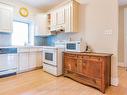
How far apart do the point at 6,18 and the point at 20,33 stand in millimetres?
997

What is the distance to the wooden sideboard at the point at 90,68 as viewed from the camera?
2.20m

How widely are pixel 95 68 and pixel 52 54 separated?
1476 mm

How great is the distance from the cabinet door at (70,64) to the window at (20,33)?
2198 millimetres

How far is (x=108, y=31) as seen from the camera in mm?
2666

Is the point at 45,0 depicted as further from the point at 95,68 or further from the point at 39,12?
the point at 95,68

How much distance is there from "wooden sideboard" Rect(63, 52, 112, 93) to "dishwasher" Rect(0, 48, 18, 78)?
1.62 meters

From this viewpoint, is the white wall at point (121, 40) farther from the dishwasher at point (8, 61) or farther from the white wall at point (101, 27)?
the dishwasher at point (8, 61)

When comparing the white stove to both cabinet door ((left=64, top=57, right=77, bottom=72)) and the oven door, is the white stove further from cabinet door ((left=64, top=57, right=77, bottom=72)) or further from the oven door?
cabinet door ((left=64, top=57, right=77, bottom=72))

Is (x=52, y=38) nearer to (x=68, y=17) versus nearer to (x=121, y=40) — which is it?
(x=68, y=17)

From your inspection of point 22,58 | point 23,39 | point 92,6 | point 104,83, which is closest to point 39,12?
point 23,39

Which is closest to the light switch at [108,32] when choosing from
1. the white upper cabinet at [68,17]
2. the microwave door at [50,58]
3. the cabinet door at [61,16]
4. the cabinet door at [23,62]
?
the white upper cabinet at [68,17]

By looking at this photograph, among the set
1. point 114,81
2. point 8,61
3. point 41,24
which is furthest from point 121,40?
point 8,61

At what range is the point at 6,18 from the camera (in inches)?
135

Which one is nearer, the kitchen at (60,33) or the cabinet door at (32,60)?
the kitchen at (60,33)
